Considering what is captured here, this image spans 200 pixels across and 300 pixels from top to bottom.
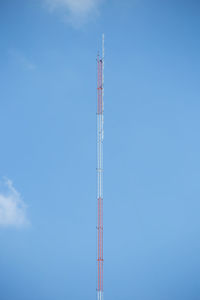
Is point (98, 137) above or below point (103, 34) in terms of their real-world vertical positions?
below

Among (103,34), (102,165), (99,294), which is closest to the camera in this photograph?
(99,294)

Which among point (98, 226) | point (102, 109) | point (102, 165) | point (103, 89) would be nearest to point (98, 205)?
point (98, 226)

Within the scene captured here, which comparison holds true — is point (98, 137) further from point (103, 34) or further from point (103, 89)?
point (103, 34)

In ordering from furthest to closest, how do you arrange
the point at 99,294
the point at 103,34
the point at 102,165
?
the point at 103,34 → the point at 102,165 → the point at 99,294

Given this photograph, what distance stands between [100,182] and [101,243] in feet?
6.09

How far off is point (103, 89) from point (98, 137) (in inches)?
62.9

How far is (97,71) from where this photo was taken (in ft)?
32.7

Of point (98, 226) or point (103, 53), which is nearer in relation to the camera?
point (98, 226)

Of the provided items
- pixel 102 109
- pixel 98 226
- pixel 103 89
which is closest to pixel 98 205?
pixel 98 226

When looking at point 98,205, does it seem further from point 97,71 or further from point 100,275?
point 97,71

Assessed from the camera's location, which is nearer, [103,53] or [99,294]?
[99,294]

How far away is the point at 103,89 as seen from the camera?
9805 mm

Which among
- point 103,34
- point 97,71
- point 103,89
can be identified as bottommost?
point 103,89

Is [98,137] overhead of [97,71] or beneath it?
beneath
